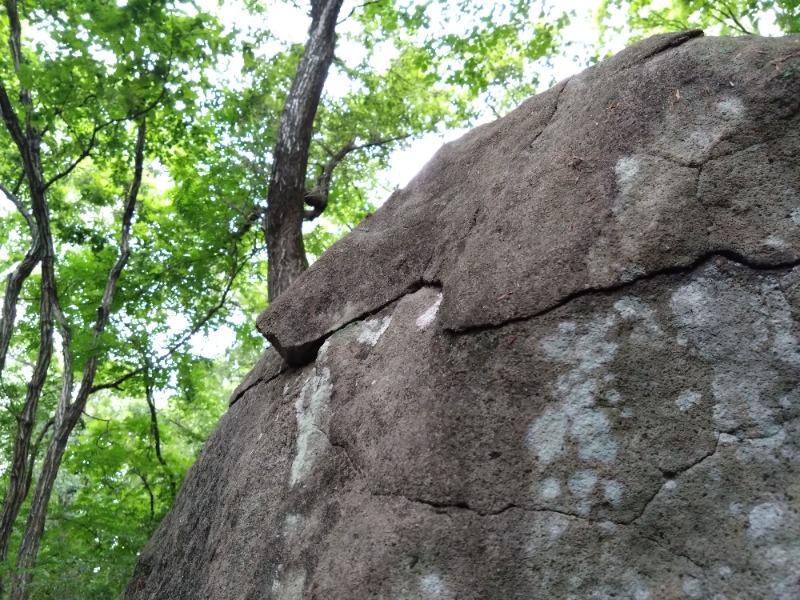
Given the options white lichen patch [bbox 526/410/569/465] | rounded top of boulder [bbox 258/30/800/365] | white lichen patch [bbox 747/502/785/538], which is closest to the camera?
white lichen patch [bbox 747/502/785/538]

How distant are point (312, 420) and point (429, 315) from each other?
2.55ft

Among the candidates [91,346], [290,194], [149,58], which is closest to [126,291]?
[91,346]

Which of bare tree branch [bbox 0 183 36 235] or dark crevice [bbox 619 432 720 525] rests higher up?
bare tree branch [bbox 0 183 36 235]

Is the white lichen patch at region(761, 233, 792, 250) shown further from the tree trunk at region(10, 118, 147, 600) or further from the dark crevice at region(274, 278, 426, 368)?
the tree trunk at region(10, 118, 147, 600)

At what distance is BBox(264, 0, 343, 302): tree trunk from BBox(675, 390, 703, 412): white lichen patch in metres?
4.59

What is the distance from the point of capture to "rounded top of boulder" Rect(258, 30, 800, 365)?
255 centimetres

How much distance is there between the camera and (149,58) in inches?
297

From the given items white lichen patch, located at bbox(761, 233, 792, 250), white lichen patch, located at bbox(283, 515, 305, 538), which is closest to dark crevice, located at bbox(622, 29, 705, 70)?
white lichen patch, located at bbox(761, 233, 792, 250)

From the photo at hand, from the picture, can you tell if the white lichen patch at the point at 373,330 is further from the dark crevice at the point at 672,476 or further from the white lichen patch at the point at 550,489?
the dark crevice at the point at 672,476

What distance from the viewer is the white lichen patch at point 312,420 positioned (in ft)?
10.2

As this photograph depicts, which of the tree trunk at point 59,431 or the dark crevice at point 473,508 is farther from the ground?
the tree trunk at point 59,431

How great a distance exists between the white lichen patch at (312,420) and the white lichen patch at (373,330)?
251mm

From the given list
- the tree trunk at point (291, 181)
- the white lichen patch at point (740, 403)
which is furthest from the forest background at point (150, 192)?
the white lichen patch at point (740, 403)

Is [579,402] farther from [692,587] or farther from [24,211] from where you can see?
[24,211]
